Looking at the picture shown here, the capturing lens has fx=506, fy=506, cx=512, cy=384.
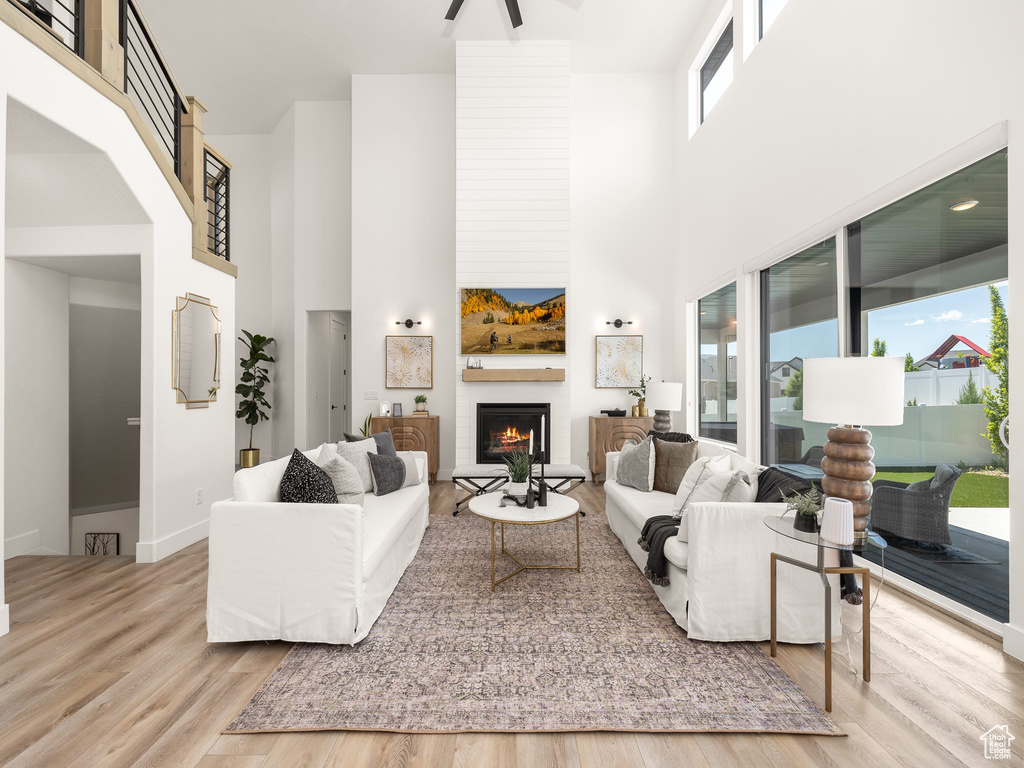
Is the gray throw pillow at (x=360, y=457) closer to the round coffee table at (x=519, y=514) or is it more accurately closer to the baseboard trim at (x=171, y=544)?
the round coffee table at (x=519, y=514)

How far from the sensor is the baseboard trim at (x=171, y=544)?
3.55 metres

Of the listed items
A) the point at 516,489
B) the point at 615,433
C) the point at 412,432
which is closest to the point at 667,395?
the point at 615,433

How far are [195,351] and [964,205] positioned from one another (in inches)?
203

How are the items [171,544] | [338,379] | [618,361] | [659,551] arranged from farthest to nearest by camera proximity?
[338,379]
[618,361]
[171,544]
[659,551]

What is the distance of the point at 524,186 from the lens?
6.35m

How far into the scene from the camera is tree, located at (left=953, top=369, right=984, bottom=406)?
2.51 metres

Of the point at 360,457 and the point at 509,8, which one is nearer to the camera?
the point at 360,457

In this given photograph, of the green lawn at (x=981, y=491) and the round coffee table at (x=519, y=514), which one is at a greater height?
the green lawn at (x=981, y=491)

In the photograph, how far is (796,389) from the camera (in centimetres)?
409

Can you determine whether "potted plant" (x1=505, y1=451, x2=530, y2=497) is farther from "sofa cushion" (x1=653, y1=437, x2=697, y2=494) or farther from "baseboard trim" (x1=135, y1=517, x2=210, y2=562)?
"baseboard trim" (x1=135, y1=517, x2=210, y2=562)

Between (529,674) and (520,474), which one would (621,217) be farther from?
(529,674)

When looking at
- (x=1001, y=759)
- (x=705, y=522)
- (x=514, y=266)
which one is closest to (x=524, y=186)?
(x=514, y=266)

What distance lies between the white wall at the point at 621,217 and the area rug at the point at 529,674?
4.17 metres

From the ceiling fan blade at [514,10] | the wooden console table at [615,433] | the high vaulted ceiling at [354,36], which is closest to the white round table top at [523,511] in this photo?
the wooden console table at [615,433]
